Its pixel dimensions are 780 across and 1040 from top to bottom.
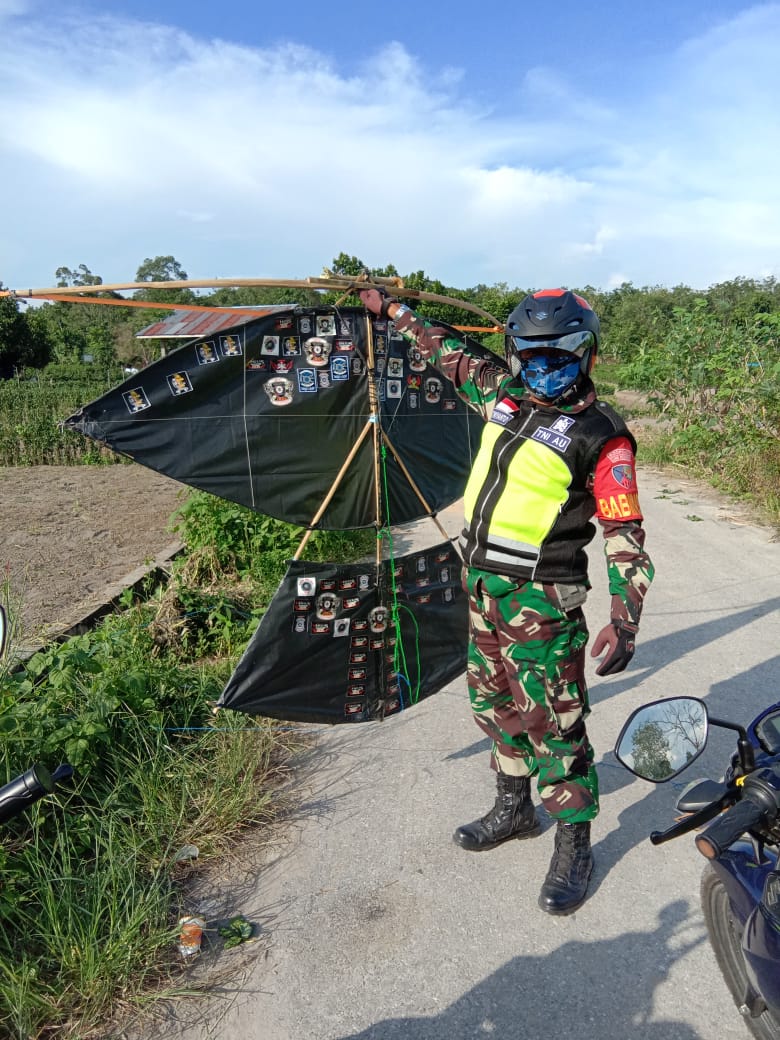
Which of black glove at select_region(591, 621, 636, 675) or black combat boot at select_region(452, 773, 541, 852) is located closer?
black glove at select_region(591, 621, 636, 675)

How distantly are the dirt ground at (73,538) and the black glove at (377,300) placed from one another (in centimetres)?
265

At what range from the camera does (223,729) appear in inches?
146

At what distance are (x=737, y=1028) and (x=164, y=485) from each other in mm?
12570

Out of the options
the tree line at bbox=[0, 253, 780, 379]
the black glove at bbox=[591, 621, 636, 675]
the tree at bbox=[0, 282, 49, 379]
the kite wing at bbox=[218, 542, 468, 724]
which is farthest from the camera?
the tree at bbox=[0, 282, 49, 379]

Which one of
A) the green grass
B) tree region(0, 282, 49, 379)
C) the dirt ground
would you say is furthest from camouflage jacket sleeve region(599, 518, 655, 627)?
tree region(0, 282, 49, 379)

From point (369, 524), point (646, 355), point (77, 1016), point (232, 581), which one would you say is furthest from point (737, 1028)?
point (646, 355)

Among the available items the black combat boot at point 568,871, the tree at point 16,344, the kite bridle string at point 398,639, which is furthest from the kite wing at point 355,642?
the tree at point 16,344

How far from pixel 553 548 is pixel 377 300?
1.37 meters

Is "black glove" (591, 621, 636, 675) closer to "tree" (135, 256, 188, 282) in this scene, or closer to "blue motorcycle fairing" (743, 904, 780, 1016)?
"blue motorcycle fairing" (743, 904, 780, 1016)

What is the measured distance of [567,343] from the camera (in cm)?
270

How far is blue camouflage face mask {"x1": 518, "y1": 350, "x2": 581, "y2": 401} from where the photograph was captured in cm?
273

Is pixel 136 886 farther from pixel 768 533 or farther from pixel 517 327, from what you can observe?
pixel 768 533

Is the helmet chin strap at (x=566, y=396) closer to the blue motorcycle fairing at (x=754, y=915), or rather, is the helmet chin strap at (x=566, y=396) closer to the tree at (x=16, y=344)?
the blue motorcycle fairing at (x=754, y=915)

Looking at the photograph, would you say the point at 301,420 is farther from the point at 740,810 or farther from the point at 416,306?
the point at 416,306
